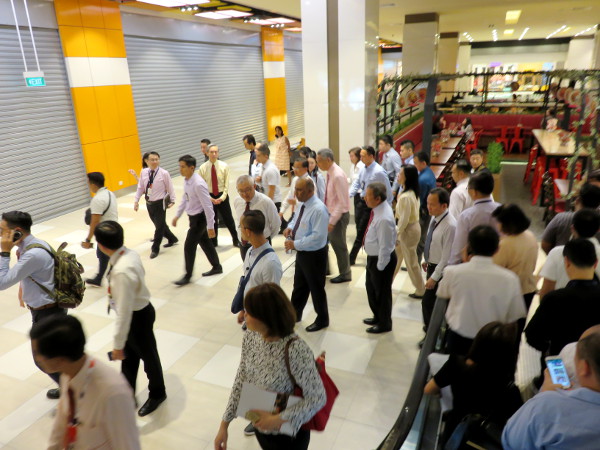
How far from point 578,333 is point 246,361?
184 cm

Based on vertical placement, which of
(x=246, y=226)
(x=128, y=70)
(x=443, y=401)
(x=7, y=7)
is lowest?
(x=443, y=401)

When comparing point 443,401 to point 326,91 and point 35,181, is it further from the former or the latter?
point 35,181

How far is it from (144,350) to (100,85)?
301 inches

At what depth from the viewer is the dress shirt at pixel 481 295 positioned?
2.56 meters

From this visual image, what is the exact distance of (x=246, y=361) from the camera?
1986 millimetres

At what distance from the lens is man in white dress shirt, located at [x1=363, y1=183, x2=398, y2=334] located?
379 cm

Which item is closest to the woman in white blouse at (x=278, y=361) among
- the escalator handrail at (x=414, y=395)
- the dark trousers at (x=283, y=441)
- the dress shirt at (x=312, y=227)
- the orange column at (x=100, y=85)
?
the dark trousers at (x=283, y=441)

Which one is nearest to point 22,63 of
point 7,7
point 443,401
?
point 7,7

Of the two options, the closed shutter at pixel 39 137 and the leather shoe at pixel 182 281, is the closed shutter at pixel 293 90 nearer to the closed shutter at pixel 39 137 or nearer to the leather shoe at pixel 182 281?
the closed shutter at pixel 39 137

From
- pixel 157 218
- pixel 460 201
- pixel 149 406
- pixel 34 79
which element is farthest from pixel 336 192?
pixel 34 79

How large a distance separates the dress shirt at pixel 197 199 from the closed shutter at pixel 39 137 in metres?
4.39

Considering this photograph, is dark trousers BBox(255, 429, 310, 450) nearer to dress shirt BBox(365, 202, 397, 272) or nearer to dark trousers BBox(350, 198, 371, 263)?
dress shirt BBox(365, 202, 397, 272)

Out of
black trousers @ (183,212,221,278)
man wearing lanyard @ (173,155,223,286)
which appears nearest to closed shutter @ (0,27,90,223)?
man wearing lanyard @ (173,155,223,286)

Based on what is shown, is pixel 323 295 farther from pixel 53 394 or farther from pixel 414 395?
pixel 53 394
